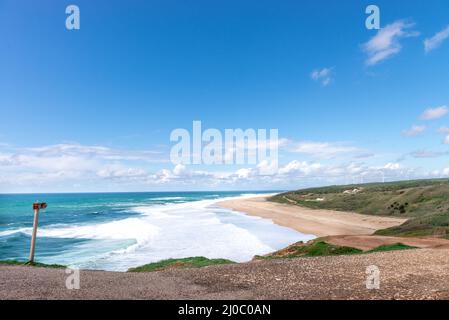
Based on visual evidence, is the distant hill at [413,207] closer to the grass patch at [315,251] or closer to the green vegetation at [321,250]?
the green vegetation at [321,250]

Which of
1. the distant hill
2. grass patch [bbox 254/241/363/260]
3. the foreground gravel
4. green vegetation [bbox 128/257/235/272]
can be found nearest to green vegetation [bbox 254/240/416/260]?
grass patch [bbox 254/241/363/260]

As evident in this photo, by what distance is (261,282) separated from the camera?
45.4ft

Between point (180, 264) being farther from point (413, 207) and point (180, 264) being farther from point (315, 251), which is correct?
point (413, 207)

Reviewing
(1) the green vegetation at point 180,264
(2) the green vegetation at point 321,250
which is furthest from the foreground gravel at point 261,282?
(2) the green vegetation at point 321,250

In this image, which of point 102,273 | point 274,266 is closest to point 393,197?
A: point 274,266

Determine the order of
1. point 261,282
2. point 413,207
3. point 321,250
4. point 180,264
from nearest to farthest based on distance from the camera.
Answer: point 261,282 → point 180,264 → point 321,250 → point 413,207

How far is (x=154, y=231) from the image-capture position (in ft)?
154

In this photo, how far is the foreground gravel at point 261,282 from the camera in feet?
38.3

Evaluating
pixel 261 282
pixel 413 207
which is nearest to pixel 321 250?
pixel 261 282

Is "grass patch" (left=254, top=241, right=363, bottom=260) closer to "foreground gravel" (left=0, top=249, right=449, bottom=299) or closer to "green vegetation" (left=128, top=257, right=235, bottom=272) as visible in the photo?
"green vegetation" (left=128, top=257, right=235, bottom=272)

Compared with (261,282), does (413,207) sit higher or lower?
lower
